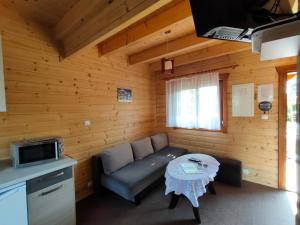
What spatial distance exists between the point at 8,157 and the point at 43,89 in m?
0.92

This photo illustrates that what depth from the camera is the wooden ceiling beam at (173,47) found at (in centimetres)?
250

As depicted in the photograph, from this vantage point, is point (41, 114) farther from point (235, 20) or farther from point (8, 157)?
point (235, 20)

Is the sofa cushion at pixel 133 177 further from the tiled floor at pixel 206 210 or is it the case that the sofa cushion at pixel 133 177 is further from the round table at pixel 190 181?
the round table at pixel 190 181

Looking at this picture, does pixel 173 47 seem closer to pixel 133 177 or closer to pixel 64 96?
pixel 64 96

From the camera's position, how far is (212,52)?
3.00 meters

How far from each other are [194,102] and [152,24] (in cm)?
197

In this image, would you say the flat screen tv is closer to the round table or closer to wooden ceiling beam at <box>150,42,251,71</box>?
the round table

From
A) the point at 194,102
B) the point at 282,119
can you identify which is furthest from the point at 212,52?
the point at 282,119

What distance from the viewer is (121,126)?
3408mm

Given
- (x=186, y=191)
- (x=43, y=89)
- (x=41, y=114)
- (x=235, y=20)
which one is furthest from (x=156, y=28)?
(x=186, y=191)

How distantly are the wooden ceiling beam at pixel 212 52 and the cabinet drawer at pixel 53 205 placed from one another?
9.67ft

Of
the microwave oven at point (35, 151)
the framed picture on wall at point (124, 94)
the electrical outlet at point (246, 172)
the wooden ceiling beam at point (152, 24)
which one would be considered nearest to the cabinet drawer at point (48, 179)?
the microwave oven at point (35, 151)

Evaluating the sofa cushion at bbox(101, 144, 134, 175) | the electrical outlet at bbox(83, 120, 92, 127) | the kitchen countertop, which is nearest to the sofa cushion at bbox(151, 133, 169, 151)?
the sofa cushion at bbox(101, 144, 134, 175)

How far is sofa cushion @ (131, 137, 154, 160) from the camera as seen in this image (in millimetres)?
3238
